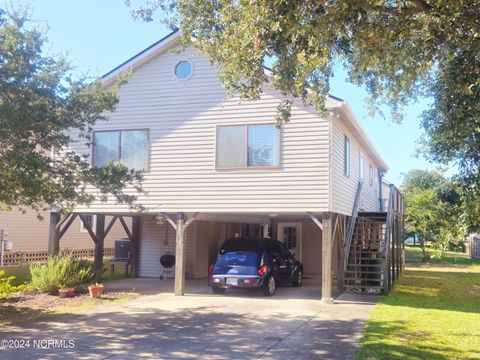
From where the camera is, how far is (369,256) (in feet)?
53.6

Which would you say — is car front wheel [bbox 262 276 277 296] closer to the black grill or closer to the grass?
the grass

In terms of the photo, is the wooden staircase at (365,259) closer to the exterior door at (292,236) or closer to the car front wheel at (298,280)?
the car front wheel at (298,280)

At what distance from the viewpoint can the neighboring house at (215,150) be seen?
13656 mm

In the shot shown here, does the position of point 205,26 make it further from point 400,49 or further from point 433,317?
point 433,317

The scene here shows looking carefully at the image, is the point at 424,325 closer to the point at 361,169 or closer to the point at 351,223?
the point at 351,223

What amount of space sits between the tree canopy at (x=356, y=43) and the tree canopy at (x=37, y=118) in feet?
7.27

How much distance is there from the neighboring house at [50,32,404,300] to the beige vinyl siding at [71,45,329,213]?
0.03 metres

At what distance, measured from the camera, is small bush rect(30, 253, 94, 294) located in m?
13.8

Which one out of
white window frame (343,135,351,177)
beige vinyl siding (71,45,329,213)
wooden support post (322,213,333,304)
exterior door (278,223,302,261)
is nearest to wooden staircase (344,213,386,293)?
wooden support post (322,213,333,304)

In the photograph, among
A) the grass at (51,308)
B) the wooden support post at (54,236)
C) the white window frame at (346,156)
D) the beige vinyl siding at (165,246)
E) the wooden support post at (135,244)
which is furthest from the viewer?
the wooden support post at (135,244)

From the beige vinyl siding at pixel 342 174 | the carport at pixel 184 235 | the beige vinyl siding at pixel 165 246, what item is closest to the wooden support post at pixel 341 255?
the carport at pixel 184 235

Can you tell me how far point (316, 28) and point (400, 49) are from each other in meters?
2.82

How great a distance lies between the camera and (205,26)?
10.0m

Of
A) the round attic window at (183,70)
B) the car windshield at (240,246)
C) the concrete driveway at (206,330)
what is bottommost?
the concrete driveway at (206,330)
